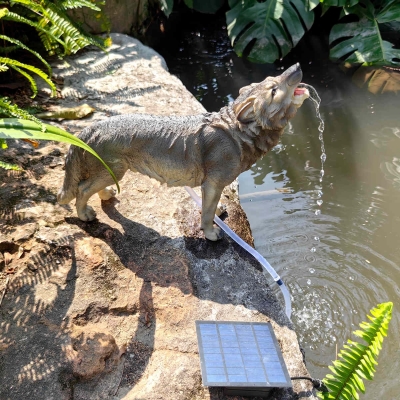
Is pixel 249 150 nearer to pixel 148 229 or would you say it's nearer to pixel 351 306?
pixel 148 229

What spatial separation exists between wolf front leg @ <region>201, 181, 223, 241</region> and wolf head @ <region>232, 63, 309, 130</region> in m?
0.55

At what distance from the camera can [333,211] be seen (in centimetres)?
486

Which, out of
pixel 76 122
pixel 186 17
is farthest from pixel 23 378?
pixel 186 17

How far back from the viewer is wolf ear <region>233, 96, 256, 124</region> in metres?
2.97

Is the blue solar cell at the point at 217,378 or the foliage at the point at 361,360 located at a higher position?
the foliage at the point at 361,360

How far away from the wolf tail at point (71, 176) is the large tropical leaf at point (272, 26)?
486 cm

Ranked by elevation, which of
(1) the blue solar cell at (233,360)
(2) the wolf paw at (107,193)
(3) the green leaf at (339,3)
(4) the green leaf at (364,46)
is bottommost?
(2) the wolf paw at (107,193)

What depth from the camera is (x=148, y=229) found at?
3.56 meters

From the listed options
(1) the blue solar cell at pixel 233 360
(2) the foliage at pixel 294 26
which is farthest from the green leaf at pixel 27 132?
(2) the foliage at pixel 294 26

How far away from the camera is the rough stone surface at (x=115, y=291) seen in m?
2.52

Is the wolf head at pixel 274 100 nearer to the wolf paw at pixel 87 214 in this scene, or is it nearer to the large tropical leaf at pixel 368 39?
the wolf paw at pixel 87 214

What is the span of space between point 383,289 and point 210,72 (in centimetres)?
518

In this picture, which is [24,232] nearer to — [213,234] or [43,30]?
[213,234]

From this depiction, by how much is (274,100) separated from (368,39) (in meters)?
5.11
